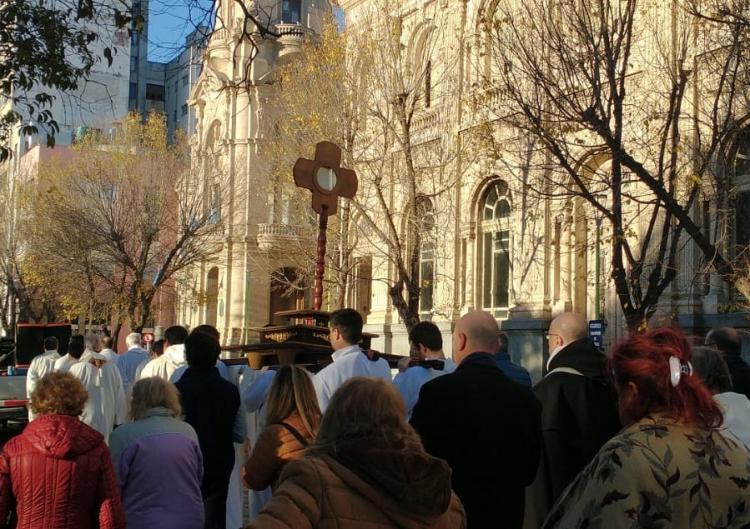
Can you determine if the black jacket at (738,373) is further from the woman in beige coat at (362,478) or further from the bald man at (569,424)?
the woman in beige coat at (362,478)

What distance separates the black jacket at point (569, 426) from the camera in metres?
5.46

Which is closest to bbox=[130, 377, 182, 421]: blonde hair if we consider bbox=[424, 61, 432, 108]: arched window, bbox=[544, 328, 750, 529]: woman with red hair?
bbox=[544, 328, 750, 529]: woman with red hair

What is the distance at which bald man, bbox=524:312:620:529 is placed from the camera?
17.9ft

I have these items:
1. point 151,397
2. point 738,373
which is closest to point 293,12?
point 738,373

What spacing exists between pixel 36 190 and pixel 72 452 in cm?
3467

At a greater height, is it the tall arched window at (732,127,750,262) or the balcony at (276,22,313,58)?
the balcony at (276,22,313,58)

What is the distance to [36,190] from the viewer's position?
37.2 metres

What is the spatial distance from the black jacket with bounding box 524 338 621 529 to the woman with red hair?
94.3 inches

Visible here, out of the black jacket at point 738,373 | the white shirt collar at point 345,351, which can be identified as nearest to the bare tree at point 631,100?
the black jacket at point 738,373

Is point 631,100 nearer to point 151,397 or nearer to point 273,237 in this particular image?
point 151,397

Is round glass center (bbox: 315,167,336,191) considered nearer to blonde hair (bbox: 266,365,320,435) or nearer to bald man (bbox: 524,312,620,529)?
bald man (bbox: 524,312,620,529)

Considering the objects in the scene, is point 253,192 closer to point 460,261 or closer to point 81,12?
point 460,261

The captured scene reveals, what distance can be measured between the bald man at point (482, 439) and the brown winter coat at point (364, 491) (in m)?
1.95

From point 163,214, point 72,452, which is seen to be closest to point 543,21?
point 72,452
